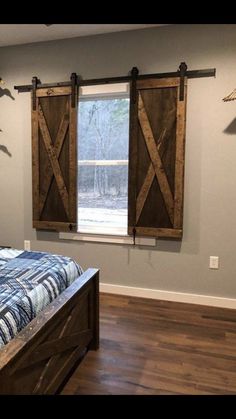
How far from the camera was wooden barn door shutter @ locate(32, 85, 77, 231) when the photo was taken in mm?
3465

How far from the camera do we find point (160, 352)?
241 cm

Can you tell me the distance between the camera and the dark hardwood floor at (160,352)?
2.03 m

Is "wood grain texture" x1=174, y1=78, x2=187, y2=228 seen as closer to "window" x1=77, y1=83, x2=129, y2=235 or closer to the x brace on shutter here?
the x brace on shutter

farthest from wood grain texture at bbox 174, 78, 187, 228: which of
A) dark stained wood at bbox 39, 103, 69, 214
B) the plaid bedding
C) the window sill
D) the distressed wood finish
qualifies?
the distressed wood finish

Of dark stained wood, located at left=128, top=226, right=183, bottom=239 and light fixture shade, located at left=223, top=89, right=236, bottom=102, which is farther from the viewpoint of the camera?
dark stained wood, located at left=128, top=226, right=183, bottom=239

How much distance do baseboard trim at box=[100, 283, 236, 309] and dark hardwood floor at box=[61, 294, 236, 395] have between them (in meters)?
0.08

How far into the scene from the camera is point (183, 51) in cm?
311

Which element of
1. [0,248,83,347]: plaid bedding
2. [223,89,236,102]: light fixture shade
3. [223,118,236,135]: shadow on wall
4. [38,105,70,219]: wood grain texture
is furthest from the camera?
[38,105,70,219]: wood grain texture

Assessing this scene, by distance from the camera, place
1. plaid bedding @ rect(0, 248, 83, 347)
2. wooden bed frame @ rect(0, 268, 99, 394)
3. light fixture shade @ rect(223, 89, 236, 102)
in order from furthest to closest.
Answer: light fixture shade @ rect(223, 89, 236, 102), plaid bedding @ rect(0, 248, 83, 347), wooden bed frame @ rect(0, 268, 99, 394)

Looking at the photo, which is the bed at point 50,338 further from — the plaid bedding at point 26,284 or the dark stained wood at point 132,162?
the dark stained wood at point 132,162

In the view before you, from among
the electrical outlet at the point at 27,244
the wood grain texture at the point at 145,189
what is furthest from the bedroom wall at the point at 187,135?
the wood grain texture at the point at 145,189
